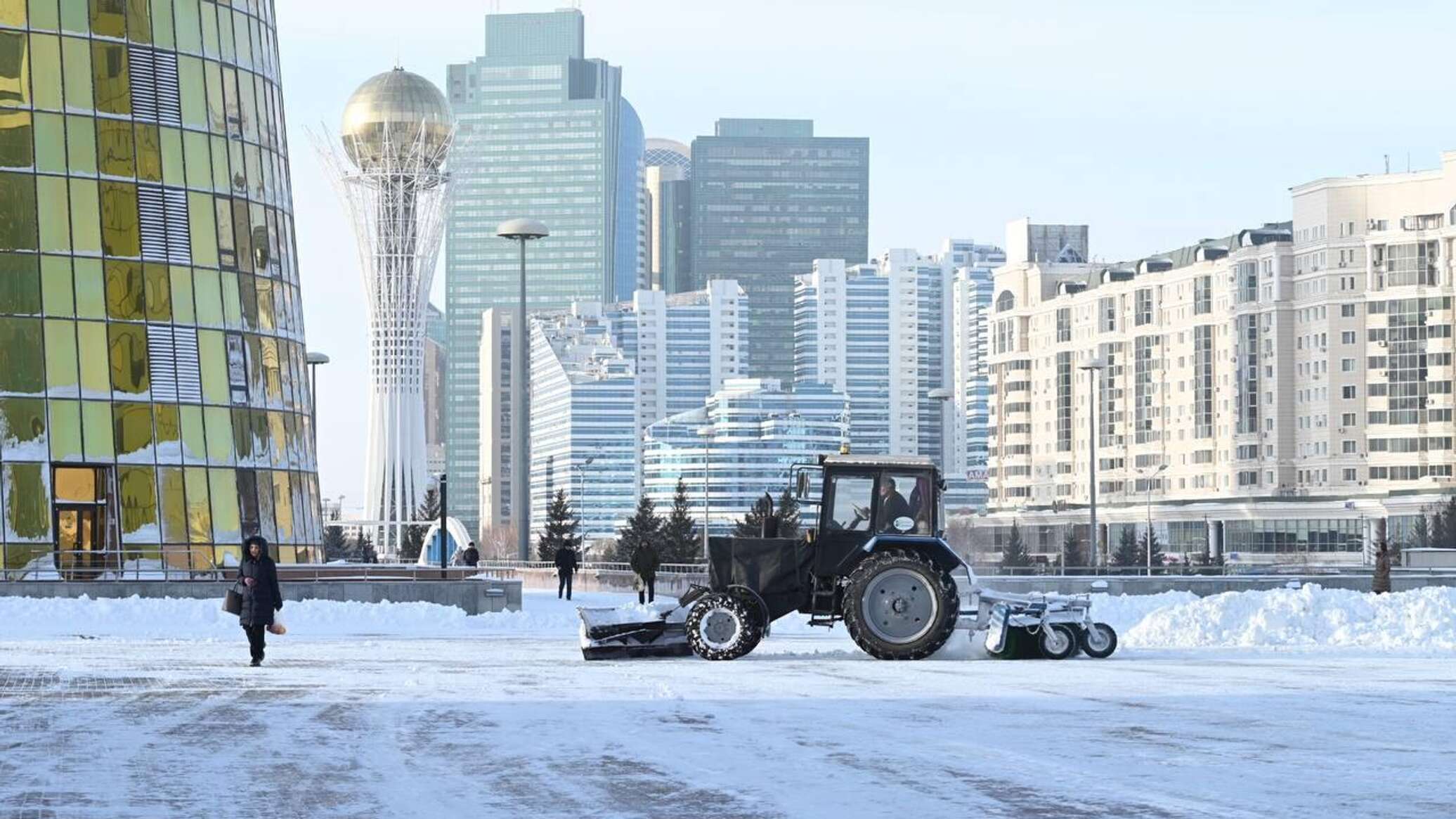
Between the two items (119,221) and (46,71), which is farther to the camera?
(119,221)

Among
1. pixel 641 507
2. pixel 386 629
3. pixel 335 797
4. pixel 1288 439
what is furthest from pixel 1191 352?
pixel 335 797

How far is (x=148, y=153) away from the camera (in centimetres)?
5531

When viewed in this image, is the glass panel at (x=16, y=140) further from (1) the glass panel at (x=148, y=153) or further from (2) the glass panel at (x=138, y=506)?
(2) the glass panel at (x=138, y=506)

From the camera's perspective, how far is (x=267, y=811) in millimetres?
11789

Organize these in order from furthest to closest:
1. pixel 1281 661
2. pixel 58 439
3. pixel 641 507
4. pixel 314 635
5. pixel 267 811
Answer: pixel 641 507 → pixel 58 439 → pixel 314 635 → pixel 1281 661 → pixel 267 811

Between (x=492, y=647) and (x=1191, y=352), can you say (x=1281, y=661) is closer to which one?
(x=492, y=647)

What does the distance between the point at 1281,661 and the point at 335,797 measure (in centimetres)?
1623

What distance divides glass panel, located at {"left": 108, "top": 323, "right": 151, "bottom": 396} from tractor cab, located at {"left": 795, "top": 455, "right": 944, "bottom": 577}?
33.7 m

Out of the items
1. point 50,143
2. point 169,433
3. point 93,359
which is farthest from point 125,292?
point 50,143

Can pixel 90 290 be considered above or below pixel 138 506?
above

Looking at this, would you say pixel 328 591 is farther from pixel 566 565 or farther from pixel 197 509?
pixel 566 565

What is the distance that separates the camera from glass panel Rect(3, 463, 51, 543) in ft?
173

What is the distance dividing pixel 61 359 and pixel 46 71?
703 centimetres

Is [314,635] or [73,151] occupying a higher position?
[73,151]
